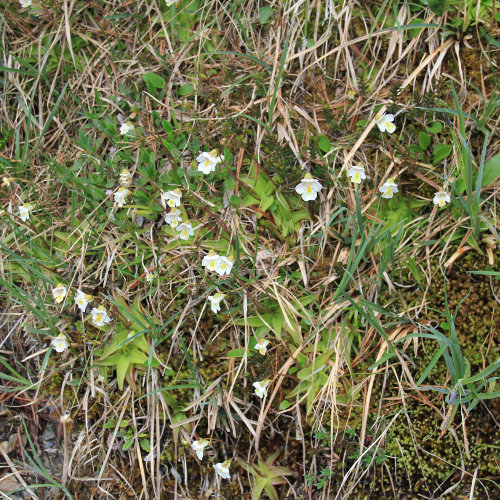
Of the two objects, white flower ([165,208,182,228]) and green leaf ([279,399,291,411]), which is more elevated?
white flower ([165,208,182,228])

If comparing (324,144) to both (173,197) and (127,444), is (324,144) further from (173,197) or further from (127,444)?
(127,444)

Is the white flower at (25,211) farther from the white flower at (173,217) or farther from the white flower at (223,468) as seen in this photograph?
the white flower at (223,468)

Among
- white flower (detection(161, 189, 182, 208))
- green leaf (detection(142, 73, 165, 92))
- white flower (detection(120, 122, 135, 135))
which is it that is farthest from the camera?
green leaf (detection(142, 73, 165, 92))

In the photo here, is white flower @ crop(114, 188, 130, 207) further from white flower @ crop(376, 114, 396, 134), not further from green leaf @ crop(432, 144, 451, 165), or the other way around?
green leaf @ crop(432, 144, 451, 165)

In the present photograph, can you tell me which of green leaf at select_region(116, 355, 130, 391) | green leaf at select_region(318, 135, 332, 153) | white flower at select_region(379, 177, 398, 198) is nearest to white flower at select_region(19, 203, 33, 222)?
green leaf at select_region(116, 355, 130, 391)

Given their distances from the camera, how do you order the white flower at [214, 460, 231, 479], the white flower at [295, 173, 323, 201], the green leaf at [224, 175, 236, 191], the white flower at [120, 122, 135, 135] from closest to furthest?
the white flower at [214, 460, 231, 479], the white flower at [295, 173, 323, 201], the green leaf at [224, 175, 236, 191], the white flower at [120, 122, 135, 135]

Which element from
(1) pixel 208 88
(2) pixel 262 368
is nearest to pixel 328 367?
(2) pixel 262 368
